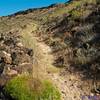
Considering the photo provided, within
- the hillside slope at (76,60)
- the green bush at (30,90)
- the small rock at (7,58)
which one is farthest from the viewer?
the small rock at (7,58)

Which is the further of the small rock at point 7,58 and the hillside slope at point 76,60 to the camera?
the small rock at point 7,58

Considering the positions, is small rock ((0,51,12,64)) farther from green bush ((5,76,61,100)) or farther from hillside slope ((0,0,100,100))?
green bush ((5,76,61,100))

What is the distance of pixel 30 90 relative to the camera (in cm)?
1012

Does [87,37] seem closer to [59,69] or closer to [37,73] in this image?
[59,69]

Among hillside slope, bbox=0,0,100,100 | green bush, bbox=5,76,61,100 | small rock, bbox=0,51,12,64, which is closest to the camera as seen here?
green bush, bbox=5,76,61,100

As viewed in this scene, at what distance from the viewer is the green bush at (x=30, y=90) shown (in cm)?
1001

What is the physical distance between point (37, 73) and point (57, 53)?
5933mm

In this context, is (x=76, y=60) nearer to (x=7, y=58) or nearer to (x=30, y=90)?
(x=7, y=58)

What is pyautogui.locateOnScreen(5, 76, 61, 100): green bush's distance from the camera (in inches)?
394

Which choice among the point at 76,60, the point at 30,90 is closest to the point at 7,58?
the point at 76,60

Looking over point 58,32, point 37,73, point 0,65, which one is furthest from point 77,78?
point 58,32

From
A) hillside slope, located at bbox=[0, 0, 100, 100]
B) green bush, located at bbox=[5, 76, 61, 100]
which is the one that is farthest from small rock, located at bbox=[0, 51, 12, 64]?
green bush, located at bbox=[5, 76, 61, 100]

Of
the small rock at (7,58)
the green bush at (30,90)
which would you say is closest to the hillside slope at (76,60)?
the green bush at (30,90)

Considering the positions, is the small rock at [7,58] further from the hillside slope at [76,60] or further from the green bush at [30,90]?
the green bush at [30,90]
